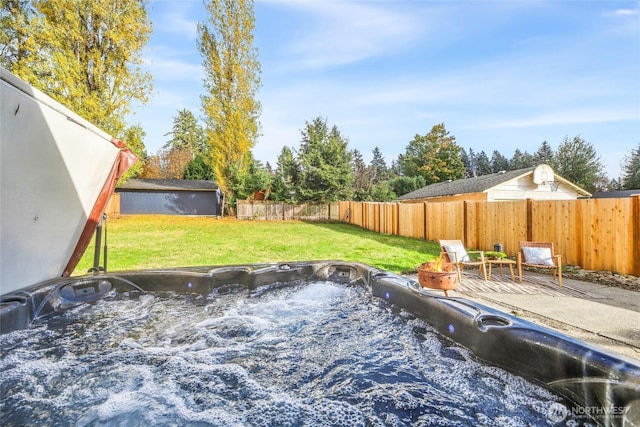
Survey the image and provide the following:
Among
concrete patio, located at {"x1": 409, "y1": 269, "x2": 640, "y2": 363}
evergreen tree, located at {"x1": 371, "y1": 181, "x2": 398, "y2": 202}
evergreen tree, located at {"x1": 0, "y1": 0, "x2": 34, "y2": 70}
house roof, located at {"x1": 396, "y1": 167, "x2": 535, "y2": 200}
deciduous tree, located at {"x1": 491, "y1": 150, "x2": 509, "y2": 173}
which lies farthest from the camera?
deciduous tree, located at {"x1": 491, "y1": 150, "x2": 509, "y2": 173}

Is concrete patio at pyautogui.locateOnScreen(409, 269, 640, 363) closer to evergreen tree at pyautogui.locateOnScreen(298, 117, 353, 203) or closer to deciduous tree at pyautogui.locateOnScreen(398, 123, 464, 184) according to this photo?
evergreen tree at pyautogui.locateOnScreen(298, 117, 353, 203)

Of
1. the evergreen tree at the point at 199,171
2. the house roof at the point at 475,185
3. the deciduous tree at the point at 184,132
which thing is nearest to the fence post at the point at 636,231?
the house roof at the point at 475,185

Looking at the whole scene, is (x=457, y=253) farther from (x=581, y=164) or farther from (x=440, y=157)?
(x=581, y=164)

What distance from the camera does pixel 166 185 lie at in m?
20.4

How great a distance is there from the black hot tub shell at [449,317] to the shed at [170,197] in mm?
17230

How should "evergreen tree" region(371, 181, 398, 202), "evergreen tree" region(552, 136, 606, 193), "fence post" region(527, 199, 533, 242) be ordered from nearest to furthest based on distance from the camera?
"fence post" region(527, 199, 533, 242) → "evergreen tree" region(371, 181, 398, 202) → "evergreen tree" region(552, 136, 606, 193)

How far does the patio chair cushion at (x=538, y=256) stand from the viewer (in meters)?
4.91

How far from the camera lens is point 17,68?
33.0 ft

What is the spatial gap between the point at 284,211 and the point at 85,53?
10.8 m

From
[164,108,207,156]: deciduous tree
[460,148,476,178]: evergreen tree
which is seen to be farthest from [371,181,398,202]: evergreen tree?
[460,148,476,178]: evergreen tree

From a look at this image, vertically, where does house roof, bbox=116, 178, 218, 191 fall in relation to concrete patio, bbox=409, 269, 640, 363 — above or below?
above

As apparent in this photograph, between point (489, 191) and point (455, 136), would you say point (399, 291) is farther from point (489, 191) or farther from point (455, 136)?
point (455, 136)

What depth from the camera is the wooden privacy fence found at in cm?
1719

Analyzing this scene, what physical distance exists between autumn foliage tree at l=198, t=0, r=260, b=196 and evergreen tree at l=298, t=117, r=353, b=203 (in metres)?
3.23
